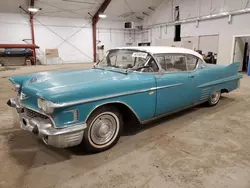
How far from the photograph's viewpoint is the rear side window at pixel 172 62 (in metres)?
3.23

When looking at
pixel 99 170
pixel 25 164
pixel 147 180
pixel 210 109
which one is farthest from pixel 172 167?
pixel 210 109

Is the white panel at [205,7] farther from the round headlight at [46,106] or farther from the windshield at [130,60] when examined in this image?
the round headlight at [46,106]

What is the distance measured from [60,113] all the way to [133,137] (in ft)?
4.28

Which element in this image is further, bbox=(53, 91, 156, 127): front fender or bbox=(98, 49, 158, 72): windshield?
bbox=(98, 49, 158, 72): windshield

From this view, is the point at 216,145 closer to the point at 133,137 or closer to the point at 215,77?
the point at 133,137

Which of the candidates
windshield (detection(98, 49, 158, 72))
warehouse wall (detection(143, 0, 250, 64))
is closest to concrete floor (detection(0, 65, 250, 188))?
windshield (detection(98, 49, 158, 72))

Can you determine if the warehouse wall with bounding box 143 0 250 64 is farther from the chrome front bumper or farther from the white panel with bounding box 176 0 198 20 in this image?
the chrome front bumper

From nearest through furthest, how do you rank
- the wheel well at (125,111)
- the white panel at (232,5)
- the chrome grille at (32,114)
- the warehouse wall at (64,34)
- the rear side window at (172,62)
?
the chrome grille at (32,114)
the wheel well at (125,111)
the rear side window at (172,62)
the white panel at (232,5)
the warehouse wall at (64,34)

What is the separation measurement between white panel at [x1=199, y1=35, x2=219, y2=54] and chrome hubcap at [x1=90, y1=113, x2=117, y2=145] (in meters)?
11.3

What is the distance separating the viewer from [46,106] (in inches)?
80.6

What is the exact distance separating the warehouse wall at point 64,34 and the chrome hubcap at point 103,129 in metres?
14.7

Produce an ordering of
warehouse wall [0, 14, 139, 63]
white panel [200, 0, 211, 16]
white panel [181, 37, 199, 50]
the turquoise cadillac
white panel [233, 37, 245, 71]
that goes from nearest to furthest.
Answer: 1. the turquoise cadillac
2. white panel [233, 37, 245, 71]
3. white panel [200, 0, 211, 16]
4. white panel [181, 37, 199, 50]
5. warehouse wall [0, 14, 139, 63]

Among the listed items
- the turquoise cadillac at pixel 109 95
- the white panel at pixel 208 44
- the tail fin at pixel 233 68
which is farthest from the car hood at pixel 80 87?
the white panel at pixel 208 44

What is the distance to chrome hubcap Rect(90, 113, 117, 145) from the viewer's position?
249 centimetres
